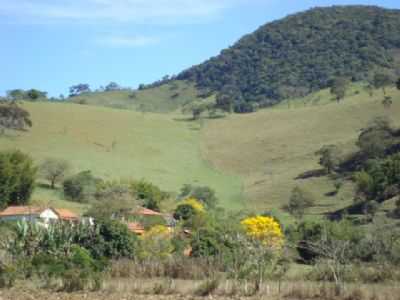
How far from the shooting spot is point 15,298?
25.7 meters

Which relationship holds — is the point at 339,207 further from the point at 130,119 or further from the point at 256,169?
the point at 130,119

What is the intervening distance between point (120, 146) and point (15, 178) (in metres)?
33.3

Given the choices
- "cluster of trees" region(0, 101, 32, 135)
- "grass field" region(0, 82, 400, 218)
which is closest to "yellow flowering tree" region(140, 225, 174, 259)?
"grass field" region(0, 82, 400, 218)

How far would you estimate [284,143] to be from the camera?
108m

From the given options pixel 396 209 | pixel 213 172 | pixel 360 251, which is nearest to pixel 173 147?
pixel 213 172

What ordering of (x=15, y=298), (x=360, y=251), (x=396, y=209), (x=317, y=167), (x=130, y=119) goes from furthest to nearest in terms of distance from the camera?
(x=130, y=119) → (x=317, y=167) → (x=396, y=209) → (x=360, y=251) → (x=15, y=298)

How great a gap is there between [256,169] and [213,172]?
552cm

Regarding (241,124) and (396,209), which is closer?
(396,209)

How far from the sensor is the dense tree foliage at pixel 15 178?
71.1 meters

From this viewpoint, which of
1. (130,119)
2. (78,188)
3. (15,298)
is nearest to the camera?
(15,298)

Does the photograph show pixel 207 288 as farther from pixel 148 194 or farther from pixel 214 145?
pixel 214 145

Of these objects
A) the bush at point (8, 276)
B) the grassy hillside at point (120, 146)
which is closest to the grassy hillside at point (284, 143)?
the grassy hillside at point (120, 146)

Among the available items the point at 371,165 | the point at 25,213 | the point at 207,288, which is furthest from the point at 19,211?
the point at 207,288

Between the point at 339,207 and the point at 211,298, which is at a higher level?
the point at 211,298
